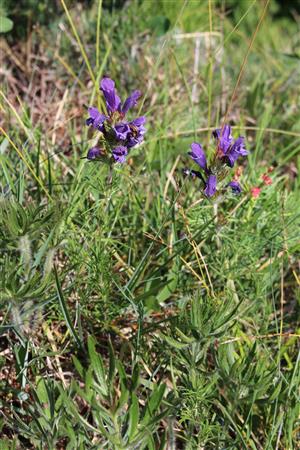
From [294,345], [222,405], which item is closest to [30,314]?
[222,405]

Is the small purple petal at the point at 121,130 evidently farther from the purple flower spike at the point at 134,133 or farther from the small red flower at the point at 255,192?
the small red flower at the point at 255,192

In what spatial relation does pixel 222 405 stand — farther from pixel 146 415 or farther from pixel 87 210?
pixel 87 210

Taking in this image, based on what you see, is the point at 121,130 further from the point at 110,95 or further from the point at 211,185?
the point at 211,185

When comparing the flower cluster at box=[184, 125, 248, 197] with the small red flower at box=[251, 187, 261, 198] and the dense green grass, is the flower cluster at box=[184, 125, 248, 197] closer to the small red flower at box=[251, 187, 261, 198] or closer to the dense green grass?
the dense green grass

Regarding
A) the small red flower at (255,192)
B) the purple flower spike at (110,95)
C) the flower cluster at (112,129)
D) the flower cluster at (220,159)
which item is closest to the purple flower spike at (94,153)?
the flower cluster at (112,129)

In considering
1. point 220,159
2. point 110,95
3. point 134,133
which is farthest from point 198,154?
point 110,95

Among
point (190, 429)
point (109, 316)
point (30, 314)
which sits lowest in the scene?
point (190, 429)
